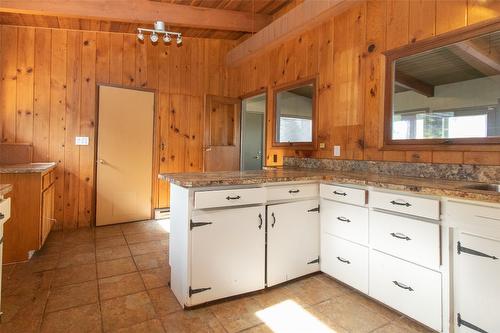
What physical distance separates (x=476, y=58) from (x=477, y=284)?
1520 millimetres

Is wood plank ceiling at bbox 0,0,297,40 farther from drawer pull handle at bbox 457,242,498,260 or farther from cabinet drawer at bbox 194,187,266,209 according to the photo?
drawer pull handle at bbox 457,242,498,260

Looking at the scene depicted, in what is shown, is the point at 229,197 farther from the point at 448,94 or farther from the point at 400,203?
the point at 448,94

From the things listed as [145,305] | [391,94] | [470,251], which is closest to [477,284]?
[470,251]

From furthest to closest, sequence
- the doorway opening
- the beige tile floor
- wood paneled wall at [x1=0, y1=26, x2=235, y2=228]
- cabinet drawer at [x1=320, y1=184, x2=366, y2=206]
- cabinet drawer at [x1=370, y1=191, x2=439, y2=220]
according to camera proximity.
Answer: the doorway opening → wood paneled wall at [x1=0, y1=26, x2=235, y2=228] → cabinet drawer at [x1=320, y1=184, x2=366, y2=206] → the beige tile floor → cabinet drawer at [x1=370, y1=191, x2=439, y2=220]

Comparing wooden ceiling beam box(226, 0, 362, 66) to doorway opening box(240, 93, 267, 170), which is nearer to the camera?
wooden ceiling beam box(226, 0, 362, 66)

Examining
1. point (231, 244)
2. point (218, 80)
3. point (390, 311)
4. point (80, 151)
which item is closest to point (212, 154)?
point (218, 80)

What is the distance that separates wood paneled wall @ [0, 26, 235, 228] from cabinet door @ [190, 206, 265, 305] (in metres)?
2.82

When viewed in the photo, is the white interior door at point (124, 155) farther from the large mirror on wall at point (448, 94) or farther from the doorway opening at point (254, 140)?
the large mirror on wall at point (448, 94)

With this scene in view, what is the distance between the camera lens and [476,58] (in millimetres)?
1989

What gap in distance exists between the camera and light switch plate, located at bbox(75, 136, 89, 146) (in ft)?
13.0

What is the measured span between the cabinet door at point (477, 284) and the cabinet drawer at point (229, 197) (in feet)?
4.04

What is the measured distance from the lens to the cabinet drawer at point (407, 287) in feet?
5.49

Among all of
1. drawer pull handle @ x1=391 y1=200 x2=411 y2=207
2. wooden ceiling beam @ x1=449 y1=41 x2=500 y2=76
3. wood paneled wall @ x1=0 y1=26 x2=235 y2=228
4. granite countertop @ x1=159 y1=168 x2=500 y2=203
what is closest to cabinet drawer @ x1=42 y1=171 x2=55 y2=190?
wood paneled wall @ x1=0 y1=26 x2=235 y2=228

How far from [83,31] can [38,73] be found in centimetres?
83
